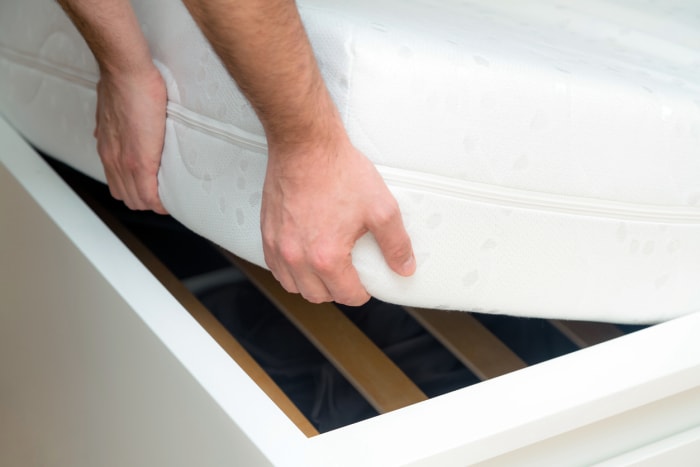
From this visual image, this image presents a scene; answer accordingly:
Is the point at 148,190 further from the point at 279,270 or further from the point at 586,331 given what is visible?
the point at 586,331

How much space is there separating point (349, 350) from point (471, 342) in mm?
136

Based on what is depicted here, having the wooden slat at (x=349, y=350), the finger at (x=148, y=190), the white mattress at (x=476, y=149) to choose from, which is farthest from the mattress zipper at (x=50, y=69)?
the wooden slat at (x=349, y=350)

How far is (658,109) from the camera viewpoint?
27.5 inches

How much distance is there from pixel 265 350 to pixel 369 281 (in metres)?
0.33

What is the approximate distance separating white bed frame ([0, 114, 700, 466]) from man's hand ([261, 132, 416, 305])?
9 centimetres

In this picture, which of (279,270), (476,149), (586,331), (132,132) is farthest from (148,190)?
(586,331)

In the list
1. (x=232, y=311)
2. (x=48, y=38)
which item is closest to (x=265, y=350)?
(x=232, y=311)

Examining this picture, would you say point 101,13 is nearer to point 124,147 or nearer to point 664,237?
point 124,147

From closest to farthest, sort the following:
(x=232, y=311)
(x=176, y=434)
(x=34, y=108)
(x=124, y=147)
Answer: (x=176, y=434) → (x=124, y=147) → (x=34, y=108) → (x=232, y=311)

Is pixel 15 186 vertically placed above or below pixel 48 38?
below

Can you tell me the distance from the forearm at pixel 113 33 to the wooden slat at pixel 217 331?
0.73 ft

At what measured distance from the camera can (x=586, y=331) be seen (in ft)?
3.09

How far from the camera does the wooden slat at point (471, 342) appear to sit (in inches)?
33.3

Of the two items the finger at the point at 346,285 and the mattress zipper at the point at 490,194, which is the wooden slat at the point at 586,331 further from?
→ the finger at the point at 346,285
